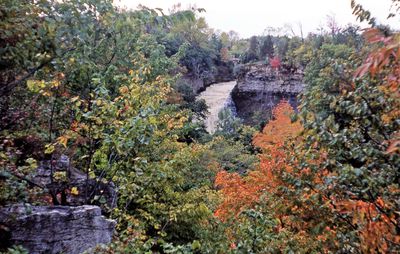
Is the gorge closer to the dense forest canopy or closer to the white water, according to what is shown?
the white water

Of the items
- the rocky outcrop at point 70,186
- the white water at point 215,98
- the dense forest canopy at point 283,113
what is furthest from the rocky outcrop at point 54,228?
A: the white water at point 215,98

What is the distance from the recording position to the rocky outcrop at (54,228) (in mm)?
5055

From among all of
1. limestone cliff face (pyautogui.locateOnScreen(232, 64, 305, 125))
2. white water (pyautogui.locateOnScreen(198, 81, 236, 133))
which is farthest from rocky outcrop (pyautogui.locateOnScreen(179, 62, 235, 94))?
limestone cliff face (pyautogui.locateOnScreen(232, 64, 305, 125))

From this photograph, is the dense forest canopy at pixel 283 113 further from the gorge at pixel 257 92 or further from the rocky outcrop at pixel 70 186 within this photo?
the gorge at pixel 257 92

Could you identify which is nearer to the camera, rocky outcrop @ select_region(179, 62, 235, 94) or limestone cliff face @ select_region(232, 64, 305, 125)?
limestone cliff face @ select_region(232, 64, 305, 125)

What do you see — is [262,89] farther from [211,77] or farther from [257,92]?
[211,77]

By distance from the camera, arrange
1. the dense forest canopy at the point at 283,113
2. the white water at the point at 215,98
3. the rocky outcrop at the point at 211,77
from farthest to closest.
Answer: the rocky outcrop at the point at 211,77 < the white water at the point at 215,98 < the dense forest canopy at the point at 283,113

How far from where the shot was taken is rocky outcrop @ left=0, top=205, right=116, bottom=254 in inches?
199

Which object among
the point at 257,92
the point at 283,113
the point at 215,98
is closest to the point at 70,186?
the point at 283,113

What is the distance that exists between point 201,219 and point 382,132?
22.2 feet

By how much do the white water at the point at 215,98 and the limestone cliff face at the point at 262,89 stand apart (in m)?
1.90

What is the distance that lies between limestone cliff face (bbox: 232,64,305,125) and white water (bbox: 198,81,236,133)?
1.90m

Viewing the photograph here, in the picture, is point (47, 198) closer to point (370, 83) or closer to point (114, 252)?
point (114, 252)

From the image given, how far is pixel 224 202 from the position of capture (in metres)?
11.9
